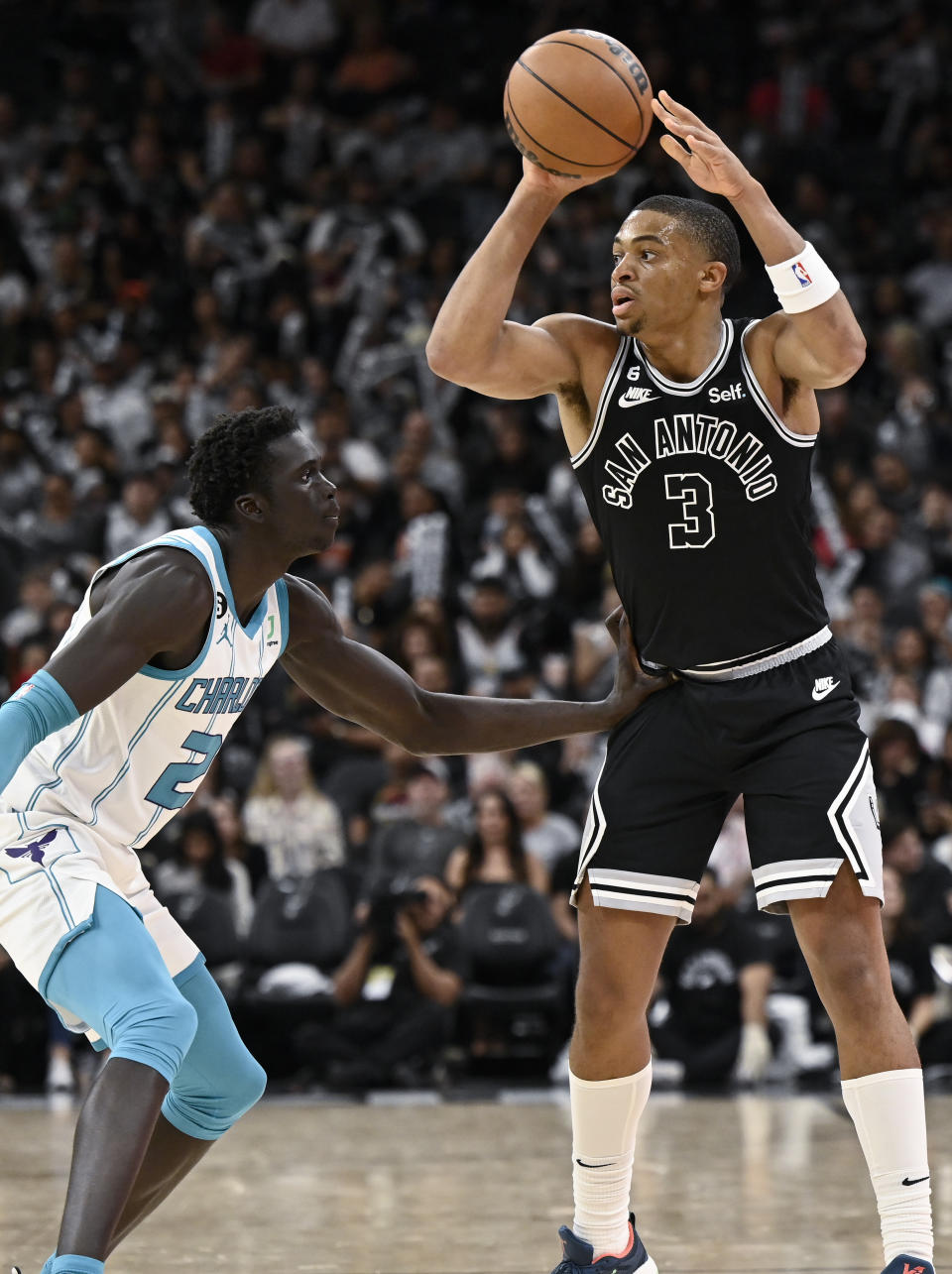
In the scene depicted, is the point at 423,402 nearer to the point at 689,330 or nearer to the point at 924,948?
the point at 924,948

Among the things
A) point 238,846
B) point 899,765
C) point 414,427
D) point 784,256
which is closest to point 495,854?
point 238,846

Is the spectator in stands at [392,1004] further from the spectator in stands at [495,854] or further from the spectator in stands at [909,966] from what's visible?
the spectator in stands at [909,966]

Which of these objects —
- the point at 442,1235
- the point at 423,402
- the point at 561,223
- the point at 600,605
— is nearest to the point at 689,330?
the point at 442,1235

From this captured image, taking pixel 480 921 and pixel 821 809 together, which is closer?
pixel 821 809

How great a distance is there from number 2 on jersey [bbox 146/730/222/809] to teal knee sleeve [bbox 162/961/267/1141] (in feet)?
1.28

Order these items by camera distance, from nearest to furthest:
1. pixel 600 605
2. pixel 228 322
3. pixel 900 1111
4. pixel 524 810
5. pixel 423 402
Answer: pixel 900 1111 → pixel 524 810 → pixel 600 605 → pixel 423 402 → pixel 228 322

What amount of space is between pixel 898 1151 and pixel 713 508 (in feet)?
4.79

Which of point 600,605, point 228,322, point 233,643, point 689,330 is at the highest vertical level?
point 689,330

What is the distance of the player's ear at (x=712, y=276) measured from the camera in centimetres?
411

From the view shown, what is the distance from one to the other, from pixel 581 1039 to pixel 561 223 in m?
10.1

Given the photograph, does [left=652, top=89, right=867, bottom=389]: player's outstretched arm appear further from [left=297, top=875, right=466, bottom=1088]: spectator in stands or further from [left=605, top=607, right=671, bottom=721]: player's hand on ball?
[left=297, top=875, right=466, bottom=1088]: spectator in stands

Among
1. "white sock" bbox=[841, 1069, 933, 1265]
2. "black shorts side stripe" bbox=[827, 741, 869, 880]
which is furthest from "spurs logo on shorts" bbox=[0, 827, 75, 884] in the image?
"white sock" bbox=[841, 1069, 933, 1265]

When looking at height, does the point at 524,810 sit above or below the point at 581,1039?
below

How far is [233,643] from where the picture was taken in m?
3.90
